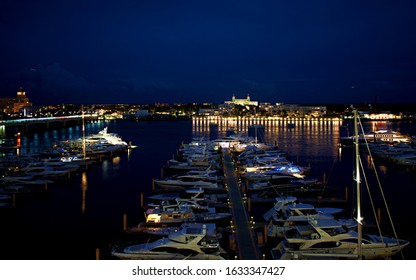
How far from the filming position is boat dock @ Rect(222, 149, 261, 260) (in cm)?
540

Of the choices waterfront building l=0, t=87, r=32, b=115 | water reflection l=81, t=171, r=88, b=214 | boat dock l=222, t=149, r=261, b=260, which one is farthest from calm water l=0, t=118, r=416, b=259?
waterfront building l=0, t=87, r=32, b=115

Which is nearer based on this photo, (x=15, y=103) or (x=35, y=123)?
(x=35, y=123)

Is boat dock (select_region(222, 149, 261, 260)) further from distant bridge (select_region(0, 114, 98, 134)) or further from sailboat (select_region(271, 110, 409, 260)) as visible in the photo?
distant bridge (select_region(0, 114, 98, 134))

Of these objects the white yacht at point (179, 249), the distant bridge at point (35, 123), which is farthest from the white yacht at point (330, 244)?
the distant bridge at point (35, 123)

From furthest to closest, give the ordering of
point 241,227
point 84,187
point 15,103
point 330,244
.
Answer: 1. point 15,103
2. point 84,187
3. point 241,227
4. point 330,244

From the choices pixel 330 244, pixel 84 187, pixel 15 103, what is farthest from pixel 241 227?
pixel 15 103

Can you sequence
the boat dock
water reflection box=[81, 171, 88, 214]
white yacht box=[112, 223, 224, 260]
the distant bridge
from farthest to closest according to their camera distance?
the distant bridge → water reflection box=[81, 171, 88, 214] → the boat dock → white yacht box=[112, 223, 224, 260]

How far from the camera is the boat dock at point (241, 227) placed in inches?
213

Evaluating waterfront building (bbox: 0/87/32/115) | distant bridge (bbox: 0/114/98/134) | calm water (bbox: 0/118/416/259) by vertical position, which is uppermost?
waterfront building (bbox: 0/87/32/115)

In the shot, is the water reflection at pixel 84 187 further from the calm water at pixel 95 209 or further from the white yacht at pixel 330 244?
the white yacht at pixel 330 244

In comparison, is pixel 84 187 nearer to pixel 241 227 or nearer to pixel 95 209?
pixel 95 209

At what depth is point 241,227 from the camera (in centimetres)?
656
